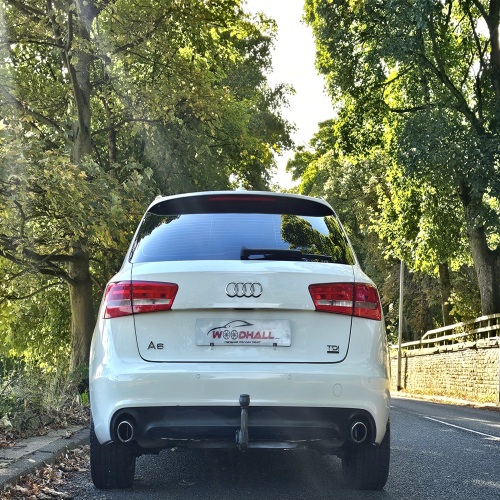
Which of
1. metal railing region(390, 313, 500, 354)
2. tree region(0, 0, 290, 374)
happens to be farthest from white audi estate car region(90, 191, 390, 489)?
metal railing region(390, 313, 500, 354)

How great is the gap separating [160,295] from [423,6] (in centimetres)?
1683

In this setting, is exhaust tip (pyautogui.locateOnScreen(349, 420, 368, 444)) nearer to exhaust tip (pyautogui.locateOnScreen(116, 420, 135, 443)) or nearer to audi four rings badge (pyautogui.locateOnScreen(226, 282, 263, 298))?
audi four rings badge (pyautogui.locateOnScreen(226, 282, 263, 298))

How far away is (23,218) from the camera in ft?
43.5

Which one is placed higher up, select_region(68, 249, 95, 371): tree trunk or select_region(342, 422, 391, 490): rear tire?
select_region(68, 249, 95, 371): tree trunk

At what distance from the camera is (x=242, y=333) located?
5000 millimetres

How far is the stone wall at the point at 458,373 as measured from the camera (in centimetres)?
2530

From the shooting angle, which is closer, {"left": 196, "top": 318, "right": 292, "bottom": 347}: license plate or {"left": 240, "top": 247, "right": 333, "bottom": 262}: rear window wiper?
{"left": 196, "top": 318, "right": 292, "bottom": 347}: license plate

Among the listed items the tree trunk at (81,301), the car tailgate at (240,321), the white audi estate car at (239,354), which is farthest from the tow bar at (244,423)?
the tree trunk at (81,301)

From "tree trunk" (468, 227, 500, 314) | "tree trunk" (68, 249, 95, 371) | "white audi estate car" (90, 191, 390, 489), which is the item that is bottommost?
"white audi estate car" (90, 191, 390, 489)

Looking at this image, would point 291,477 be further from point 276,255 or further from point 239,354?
point 276,255

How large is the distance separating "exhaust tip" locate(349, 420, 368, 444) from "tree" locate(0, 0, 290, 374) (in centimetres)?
616

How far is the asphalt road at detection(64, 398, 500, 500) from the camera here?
5664 mm

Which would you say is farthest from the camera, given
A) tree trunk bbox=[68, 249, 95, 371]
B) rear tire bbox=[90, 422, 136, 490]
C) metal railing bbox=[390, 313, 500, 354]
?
metal railing bbox=[390, 313, 500, 354]

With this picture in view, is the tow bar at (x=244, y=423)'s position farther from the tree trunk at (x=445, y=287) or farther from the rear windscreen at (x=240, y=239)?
→ the tree trunk at (x=445, y=287)
